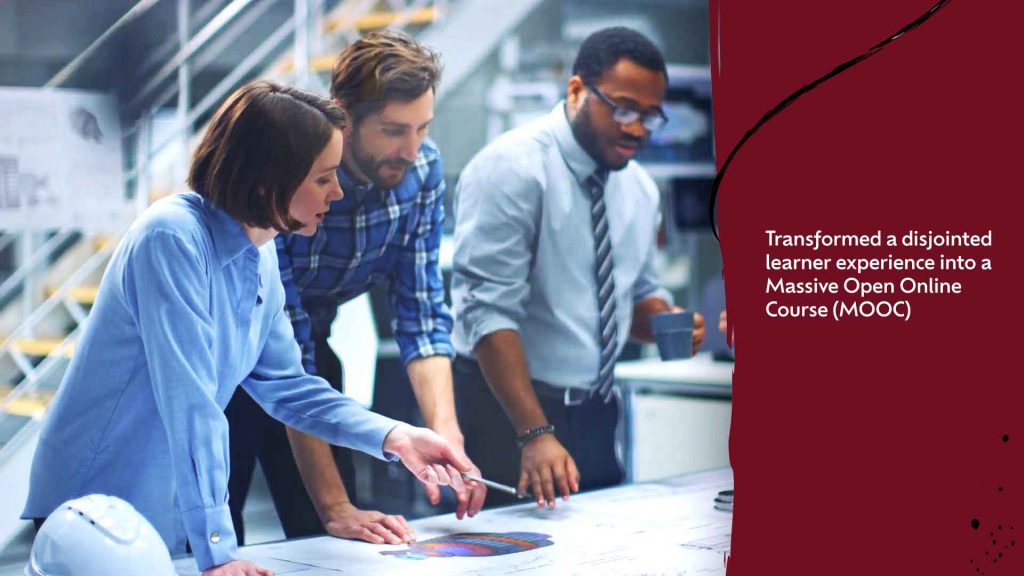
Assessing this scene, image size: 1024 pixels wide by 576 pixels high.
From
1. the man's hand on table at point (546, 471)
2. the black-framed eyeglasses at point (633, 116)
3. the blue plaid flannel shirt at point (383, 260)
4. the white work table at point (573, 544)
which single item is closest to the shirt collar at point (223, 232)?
the blue plaid flannel shirt at point (383, 260)

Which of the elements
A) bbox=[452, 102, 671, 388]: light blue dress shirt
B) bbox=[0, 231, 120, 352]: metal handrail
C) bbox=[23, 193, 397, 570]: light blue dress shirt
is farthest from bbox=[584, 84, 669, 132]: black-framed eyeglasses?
bbox=[0, 231, 120, 352]: metal handrail

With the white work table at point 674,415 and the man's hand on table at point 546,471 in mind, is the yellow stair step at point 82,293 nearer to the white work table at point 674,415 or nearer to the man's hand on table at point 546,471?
the man's hand on table at point 546,471

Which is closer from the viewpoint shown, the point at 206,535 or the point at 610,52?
the point at 206,535

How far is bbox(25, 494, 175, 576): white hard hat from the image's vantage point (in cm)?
192

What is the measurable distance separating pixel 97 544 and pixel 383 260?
1030mm

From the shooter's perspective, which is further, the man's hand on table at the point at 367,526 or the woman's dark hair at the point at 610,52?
the woman's dark hair at the point at 610,52

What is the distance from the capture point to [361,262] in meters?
2.73

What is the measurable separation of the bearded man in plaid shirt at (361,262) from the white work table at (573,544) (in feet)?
0.34

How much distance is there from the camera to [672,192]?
10.9 ft

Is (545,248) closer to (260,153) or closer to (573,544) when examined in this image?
(573,544)

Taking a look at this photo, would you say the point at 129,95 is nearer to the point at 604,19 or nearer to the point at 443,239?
the point at 443,239

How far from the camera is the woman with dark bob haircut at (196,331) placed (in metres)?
2.07

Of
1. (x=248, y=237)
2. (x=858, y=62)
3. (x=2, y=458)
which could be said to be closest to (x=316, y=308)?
(x=248, y=237)

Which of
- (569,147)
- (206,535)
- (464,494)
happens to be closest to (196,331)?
(206,535)
